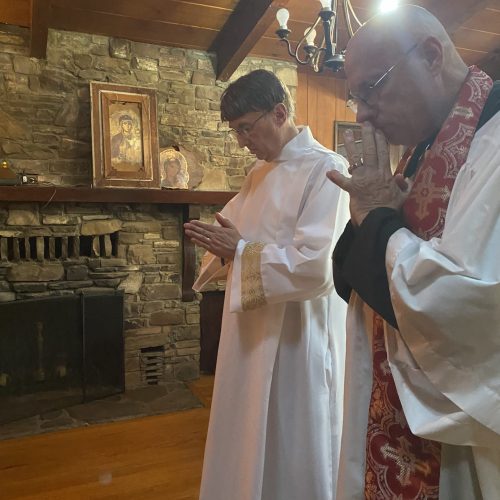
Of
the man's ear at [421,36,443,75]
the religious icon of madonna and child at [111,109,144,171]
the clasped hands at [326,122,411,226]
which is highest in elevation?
the religious icon of madonna and child at [111,109,144,171]

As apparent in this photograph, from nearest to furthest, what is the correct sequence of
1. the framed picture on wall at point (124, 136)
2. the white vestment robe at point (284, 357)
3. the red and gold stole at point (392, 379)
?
the red and gold stole at point (392, 379)
the white vestment robe at point (284, 357)
the framed picture on wall at point (124, 136)

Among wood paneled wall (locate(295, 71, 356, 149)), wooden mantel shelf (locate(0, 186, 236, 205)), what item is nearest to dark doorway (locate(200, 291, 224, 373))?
wooden mantel shelf (locate(0, 186, 236, 205))

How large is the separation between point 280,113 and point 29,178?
2.19 metres

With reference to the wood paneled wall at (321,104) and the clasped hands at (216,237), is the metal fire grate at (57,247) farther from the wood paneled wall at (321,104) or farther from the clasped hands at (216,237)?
the clasped hands at (216,237)

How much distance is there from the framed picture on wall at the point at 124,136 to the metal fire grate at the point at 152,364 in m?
1.21

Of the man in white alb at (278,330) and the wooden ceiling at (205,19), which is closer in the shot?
the man in white alb at (278,330)

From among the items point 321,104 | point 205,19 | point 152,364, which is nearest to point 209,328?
point 152,364

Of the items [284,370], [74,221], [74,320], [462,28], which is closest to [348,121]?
[462,28]

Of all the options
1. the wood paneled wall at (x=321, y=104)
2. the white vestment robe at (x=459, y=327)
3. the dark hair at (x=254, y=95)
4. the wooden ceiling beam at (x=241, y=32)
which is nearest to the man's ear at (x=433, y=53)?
the white vestment robe at (x=459, y=327)

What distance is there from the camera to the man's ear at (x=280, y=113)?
58.0 inches

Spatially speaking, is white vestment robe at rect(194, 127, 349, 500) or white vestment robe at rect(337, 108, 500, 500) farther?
white vestment robe at rect(194, 127, 349, 500)

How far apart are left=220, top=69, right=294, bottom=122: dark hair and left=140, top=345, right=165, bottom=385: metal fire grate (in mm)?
2412

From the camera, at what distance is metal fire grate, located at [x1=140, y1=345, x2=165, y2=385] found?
3.46 m

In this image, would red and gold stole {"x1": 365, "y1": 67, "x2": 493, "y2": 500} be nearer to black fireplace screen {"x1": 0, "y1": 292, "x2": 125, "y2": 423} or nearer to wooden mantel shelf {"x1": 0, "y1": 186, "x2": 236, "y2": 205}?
wooden mantel shelf {"x1": 0, "y1": 186, "x2": 236, "y2": 205}
